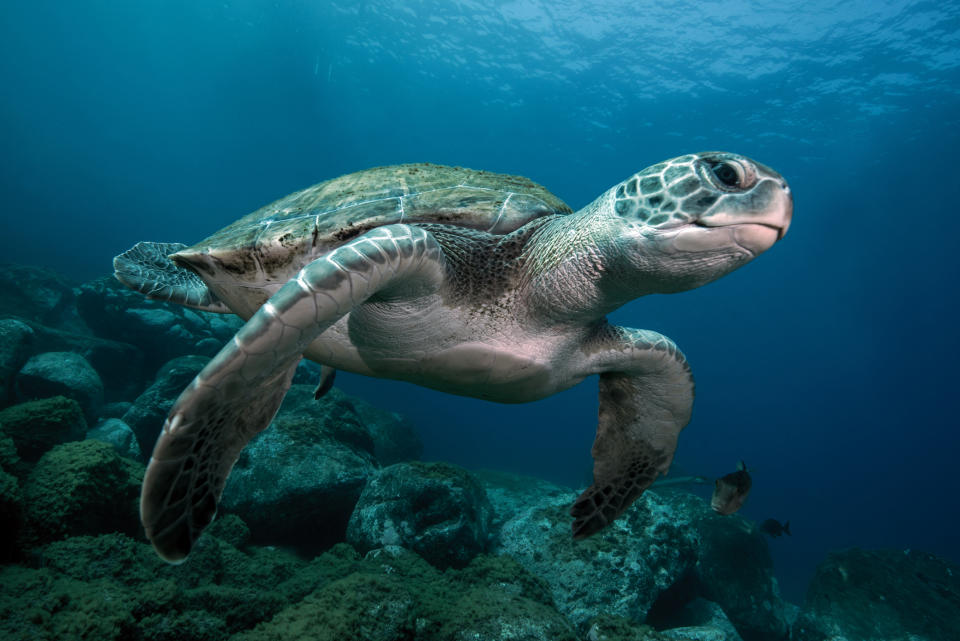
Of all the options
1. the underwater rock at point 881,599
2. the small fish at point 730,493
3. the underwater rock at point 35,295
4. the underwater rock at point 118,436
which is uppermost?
the underwater rock at point 35,295

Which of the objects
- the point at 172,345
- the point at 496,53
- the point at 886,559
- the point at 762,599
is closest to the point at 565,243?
the point at 762,599

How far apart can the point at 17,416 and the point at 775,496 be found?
6343cm

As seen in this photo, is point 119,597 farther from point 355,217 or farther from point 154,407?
point 154,407

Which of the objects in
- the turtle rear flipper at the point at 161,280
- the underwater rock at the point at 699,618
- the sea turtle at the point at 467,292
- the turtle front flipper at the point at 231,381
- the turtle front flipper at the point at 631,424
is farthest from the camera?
the underwater rock at the point at 699,618

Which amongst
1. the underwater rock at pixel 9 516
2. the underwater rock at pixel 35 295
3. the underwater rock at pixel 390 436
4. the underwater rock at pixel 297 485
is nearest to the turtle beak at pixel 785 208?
the underwater rock at pixel 9 516

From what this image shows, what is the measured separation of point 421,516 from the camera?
4133mm

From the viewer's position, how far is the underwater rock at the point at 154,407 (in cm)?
630

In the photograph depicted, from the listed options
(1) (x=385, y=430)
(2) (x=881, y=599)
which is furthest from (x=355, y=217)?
(2) (x=881, y=599)

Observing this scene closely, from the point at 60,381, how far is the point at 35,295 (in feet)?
24.4

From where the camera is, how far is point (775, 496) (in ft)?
158

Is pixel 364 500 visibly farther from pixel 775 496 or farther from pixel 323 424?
pixel 775 496

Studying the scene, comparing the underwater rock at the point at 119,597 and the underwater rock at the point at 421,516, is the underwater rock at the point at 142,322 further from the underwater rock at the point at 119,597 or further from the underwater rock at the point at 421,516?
the underwater rock at the point at 119,597

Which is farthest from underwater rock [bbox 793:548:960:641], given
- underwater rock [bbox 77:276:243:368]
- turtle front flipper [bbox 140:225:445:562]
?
underwater rock [bbox 77:276:243:368]

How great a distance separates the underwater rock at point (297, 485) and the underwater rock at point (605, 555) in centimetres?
192
